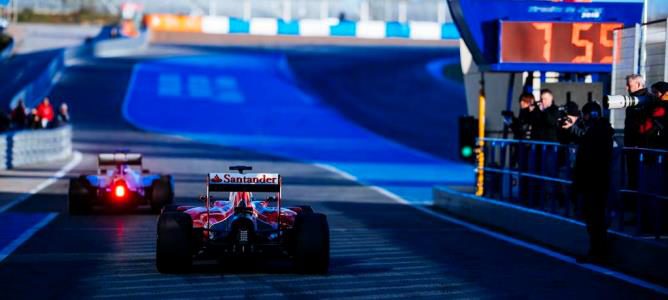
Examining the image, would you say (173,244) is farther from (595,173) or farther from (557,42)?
(557,42)

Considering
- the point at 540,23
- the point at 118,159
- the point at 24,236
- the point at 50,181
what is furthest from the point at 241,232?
the point at 50,181

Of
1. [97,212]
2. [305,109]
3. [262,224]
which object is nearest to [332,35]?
[305,109]

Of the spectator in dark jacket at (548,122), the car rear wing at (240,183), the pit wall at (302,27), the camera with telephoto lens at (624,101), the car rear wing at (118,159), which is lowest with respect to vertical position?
the car rear wing at (118,159)

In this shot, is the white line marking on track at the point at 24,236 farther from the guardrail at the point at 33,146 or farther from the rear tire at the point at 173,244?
the guardrail at the point at 33,146

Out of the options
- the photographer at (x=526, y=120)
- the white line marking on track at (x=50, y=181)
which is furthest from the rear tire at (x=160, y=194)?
the photographer at (x=526, y=120)

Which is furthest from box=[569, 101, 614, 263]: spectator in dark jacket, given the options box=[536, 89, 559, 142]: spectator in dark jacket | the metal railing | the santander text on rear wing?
the metal railing

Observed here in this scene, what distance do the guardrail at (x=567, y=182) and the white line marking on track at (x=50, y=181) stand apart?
745 cm

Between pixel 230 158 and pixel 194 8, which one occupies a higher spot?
pixel 194 8

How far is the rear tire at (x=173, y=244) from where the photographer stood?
1215cm

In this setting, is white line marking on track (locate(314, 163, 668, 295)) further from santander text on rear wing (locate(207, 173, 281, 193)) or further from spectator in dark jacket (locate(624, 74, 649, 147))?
santander text on rear wing (locate(207, 173, 281, 193))

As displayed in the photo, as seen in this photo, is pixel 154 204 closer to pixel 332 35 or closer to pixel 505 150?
pixel 505 150

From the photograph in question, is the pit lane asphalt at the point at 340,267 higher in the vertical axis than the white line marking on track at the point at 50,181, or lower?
higher

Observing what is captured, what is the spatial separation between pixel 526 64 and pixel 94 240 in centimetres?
692

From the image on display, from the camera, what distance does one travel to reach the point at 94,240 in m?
15.8
